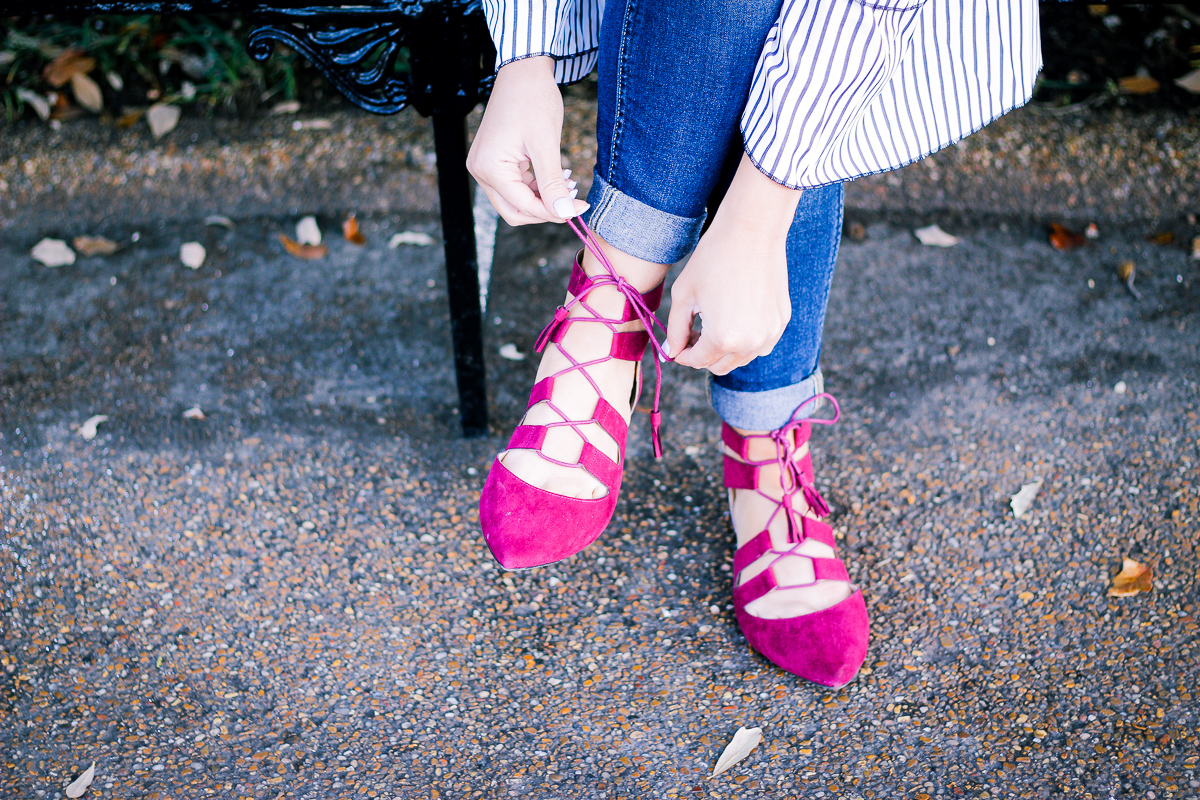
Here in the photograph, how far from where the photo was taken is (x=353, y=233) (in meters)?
2.01

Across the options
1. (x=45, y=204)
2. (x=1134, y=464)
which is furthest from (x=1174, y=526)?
(x=45, y=204)

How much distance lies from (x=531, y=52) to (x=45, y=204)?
5.22ft

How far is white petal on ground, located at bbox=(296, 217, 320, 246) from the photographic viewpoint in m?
2.00

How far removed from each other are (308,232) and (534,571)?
1.08 m

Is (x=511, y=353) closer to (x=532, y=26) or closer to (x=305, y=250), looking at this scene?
(x=305, y=250)

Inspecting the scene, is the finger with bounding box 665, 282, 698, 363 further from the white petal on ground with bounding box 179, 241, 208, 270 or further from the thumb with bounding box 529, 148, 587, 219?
the white petal on ground with bounding box 179, 241, 208, 270

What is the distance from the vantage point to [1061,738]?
1.17 meters

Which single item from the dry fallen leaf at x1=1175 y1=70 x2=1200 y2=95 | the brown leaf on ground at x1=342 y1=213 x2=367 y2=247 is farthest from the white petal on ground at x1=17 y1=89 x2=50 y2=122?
the dry fallen leaf at x1=1175 y1=70 x2=1200 y2=95

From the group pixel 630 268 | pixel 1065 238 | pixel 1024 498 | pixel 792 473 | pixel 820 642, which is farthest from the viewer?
pixel 1065 238

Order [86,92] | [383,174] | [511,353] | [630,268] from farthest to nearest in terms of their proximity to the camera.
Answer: [86,92], [383,174], [511,353], [630,268]

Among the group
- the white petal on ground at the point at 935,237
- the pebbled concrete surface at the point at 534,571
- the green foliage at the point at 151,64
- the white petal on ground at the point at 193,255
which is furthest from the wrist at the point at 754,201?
the green foliage at the point at 151,64

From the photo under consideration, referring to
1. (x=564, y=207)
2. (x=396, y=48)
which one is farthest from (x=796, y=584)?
(x=396, y=48)

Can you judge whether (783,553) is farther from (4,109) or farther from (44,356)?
(4,109)

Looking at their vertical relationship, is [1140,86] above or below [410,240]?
above
